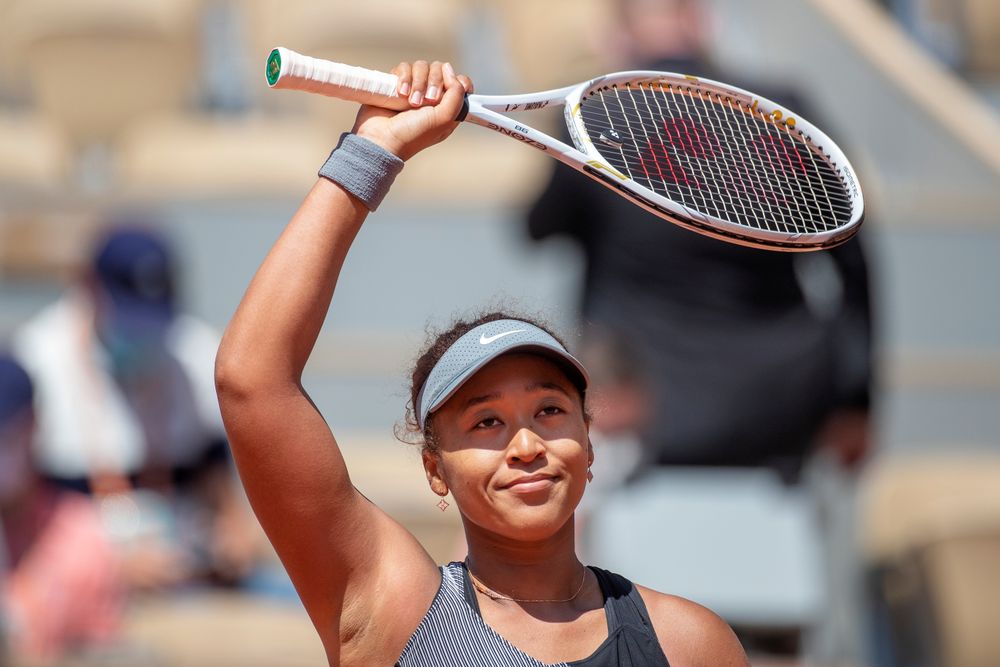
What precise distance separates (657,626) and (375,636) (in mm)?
307

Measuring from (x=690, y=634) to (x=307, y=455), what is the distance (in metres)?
0.46

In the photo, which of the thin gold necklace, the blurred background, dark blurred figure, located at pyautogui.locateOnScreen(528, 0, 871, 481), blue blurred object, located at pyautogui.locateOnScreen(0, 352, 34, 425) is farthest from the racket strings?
blue blurred object, located at pyautogui.locateOnScreen(0, 352, 34, 425)

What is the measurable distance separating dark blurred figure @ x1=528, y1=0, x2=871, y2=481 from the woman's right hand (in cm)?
247

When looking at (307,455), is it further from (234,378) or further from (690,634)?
(690,634)

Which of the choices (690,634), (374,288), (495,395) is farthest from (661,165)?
(374,288)

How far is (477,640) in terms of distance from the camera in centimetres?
171

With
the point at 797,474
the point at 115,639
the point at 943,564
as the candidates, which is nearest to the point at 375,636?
the point at 115,639

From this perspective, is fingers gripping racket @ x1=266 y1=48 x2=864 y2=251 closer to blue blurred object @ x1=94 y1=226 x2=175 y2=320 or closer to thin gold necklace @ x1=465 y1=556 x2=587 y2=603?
thin gold necklace @ x1=465 y1=556 x2=587 y2=603

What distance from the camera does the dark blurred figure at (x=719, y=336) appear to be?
442cm

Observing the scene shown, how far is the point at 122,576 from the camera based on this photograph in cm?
418

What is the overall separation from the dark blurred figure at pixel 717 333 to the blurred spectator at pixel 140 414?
1.10 metres

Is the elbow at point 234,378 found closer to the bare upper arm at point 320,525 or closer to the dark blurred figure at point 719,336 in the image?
the bare upper arm at point 320,525

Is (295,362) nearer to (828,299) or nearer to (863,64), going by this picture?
(828,299)

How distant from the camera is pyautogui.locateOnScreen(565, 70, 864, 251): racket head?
1972 millimetres
